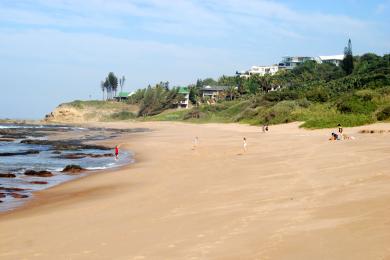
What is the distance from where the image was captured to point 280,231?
8.61 metres

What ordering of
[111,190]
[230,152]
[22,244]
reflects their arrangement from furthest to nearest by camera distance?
[230,152] → [111,190] → [22,244]

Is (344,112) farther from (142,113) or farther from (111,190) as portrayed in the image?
(142,113)

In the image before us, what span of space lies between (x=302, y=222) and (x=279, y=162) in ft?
38.6

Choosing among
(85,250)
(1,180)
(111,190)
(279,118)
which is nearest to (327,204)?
(85,250)

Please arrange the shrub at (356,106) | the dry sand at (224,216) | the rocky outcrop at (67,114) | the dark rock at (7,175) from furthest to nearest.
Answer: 1. the rocky outcrop at (67,114)
2. the shrub at (356,106)
3. the dark rock at (7,175)
4. the dry sand at (224,216)

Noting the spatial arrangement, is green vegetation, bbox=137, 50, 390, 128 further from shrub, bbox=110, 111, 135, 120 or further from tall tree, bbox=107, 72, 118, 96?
tall tree, bbox=107, 72, 118, 96

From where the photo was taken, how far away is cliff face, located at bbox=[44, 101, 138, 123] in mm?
143375

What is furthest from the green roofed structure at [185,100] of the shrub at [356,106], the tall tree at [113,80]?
the shrub at [356,106]

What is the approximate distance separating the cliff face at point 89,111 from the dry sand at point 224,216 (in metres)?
126

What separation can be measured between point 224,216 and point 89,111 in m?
141

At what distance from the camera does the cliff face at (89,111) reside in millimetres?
143375

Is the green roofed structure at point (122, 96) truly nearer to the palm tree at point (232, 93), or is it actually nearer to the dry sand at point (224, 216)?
the palm tree at point (232, 93)

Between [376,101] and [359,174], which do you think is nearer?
[359,174]

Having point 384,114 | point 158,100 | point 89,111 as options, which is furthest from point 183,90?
point 384,114
